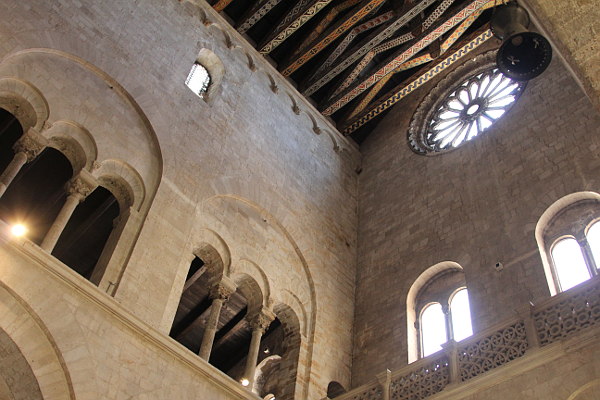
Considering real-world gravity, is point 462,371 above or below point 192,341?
below

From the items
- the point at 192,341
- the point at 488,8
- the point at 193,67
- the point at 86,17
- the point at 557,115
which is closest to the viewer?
the point at 86,17

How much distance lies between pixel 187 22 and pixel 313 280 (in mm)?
4742

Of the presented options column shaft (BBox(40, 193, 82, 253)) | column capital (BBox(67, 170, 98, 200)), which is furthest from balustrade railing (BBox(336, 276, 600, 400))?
column capital (BBox(67, 170, 98, 200))

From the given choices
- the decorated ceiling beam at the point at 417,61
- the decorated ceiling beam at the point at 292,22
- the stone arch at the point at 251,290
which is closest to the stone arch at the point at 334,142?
the decorated ceiling beam at the point at 417,61

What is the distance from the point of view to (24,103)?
804cm

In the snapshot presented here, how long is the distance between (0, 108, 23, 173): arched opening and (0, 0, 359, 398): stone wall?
2246 millimetres

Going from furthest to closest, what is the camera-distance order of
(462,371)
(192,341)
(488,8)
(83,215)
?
(192,341) < (488,8) < (83,215) < (462,371)

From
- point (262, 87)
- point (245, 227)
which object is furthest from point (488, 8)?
point (245, 227)

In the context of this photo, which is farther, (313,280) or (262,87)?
(262,87)

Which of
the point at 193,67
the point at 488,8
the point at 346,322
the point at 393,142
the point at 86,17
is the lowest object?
the point at 346,322

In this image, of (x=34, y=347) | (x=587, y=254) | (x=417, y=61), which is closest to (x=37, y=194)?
(x=34, y=347)

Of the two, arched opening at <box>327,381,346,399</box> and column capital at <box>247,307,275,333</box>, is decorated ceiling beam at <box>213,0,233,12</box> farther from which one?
arched opening at <box>327,381,346,399</box>

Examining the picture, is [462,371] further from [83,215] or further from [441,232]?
[83,215]

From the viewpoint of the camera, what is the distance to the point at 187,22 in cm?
1116
